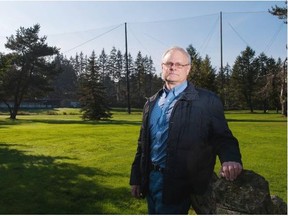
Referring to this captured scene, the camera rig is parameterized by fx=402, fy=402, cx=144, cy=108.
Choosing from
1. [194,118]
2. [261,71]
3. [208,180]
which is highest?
[261,71]

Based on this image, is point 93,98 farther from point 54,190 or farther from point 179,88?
point 179,88

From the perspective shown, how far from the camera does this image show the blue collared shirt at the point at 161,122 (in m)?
3.54

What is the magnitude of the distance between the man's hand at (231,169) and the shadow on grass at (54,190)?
3.62 meters

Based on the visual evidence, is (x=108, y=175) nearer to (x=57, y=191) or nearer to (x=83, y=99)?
(x=57, y=191)

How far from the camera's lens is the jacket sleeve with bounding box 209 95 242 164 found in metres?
3.39

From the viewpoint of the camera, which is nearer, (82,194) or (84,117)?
(82,194)

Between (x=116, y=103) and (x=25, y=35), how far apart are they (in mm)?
40444

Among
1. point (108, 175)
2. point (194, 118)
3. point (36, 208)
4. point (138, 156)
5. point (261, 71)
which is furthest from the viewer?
point (261, 71)

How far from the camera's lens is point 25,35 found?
5028 cm

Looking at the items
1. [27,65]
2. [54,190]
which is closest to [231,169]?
[54,190]

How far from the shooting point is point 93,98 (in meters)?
43.2

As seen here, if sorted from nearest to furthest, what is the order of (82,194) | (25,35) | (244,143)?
(82,194) < (244,143) < (25,35)

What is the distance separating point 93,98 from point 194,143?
132 ft

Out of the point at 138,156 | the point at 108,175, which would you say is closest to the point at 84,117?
the point at 108,175
